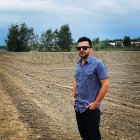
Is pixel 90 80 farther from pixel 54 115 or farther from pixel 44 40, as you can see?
pixel 44 40

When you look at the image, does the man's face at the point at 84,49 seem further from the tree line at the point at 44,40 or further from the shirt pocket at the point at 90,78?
the tree line at the point at 44,40

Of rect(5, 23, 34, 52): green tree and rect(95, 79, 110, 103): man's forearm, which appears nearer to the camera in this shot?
rect(95, 79, 110, 103): man's forearm

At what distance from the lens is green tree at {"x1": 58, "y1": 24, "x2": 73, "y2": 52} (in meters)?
95.3

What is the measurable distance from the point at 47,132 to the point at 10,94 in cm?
697

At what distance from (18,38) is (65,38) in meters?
18.3

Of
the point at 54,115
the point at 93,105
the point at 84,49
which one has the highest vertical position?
the point at 84,49

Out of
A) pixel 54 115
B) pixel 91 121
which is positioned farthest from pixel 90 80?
pixel 54 115

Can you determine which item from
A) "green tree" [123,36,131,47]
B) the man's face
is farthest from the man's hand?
"green tree" [123,36,131,47]

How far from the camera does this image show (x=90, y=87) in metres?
5.55

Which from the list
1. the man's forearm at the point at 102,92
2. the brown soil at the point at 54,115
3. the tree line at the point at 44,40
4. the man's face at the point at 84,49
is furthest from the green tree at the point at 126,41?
the man's forearm at the point at 102,92

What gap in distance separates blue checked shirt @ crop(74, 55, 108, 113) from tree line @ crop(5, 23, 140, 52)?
71.7 metres

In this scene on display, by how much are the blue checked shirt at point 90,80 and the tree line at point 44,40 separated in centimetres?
7172

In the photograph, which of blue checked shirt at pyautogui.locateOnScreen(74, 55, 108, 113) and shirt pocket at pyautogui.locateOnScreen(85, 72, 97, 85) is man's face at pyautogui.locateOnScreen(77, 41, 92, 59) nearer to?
blue checked shirt at pyautogui.locateOnScreen(74, 55, 108, 113)

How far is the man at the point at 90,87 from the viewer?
18.0ft
